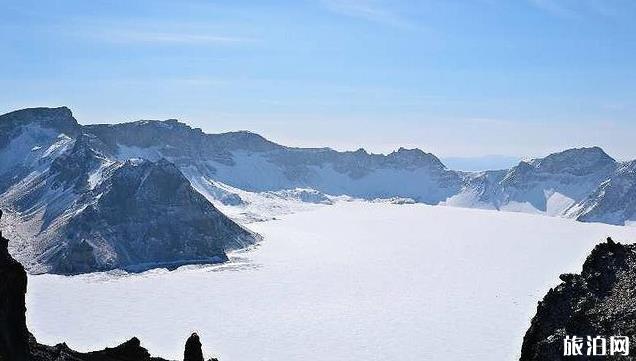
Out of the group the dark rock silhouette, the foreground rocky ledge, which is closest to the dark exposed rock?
the dark rock silhouette

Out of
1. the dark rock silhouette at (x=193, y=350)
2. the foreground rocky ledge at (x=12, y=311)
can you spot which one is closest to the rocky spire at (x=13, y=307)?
the foreground rocky ledge at (x=12, y=311)

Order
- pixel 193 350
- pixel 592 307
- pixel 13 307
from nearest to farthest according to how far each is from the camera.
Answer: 1. pixel 13 307
2. pixel 592 307
3. pixel 193 350

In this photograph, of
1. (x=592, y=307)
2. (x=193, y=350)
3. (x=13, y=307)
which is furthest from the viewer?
(x=193, y=350)

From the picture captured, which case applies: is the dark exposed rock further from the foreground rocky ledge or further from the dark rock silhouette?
the foreground rocky ledge

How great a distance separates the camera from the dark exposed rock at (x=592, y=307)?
5193cm

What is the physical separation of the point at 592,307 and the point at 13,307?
4878 centimetres

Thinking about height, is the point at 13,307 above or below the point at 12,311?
above

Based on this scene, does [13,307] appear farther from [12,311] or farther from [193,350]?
[193,350]

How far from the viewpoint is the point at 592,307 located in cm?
5528

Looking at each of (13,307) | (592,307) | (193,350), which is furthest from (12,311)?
(592,307)

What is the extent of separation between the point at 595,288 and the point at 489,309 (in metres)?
147

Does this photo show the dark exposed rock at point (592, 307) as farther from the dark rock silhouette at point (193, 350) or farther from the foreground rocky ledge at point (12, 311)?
the foreground rocky ledge at point (12, 311)

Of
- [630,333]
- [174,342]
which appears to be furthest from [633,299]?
[174,342]

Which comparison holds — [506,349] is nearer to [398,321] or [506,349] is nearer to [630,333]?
[398,321]
